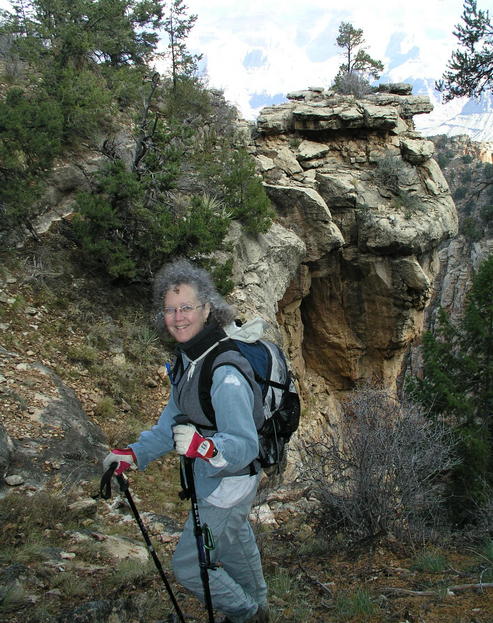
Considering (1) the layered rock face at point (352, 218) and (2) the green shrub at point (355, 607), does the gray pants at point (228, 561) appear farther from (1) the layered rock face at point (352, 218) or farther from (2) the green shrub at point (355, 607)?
(1) the layered rock face at point (352, 218)

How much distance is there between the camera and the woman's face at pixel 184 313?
266cm

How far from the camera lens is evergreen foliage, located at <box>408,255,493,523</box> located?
10977mm

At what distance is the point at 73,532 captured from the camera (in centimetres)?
425

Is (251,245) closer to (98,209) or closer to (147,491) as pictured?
(98,209)

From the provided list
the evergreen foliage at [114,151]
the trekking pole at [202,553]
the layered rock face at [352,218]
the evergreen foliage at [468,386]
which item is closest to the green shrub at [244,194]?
the evergreen foliage at [114,151]

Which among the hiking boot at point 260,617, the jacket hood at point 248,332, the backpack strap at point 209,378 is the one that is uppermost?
the jacket hood at point 248,332

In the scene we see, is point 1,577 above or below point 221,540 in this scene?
below

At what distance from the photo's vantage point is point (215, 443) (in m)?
2.29

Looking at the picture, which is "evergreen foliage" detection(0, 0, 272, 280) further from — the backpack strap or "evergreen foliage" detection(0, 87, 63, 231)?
the backpack strap

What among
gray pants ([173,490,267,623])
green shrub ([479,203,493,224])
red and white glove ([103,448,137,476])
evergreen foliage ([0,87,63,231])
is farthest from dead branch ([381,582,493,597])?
green shrub ([479,203,493,224])

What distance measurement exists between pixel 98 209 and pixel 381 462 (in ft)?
19.0

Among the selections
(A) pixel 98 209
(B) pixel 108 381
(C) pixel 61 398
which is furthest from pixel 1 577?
(A) pixel 98 209

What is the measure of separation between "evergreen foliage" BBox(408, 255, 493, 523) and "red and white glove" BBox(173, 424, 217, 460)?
9909 mm

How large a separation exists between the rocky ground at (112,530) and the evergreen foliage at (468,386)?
5.82 meters
